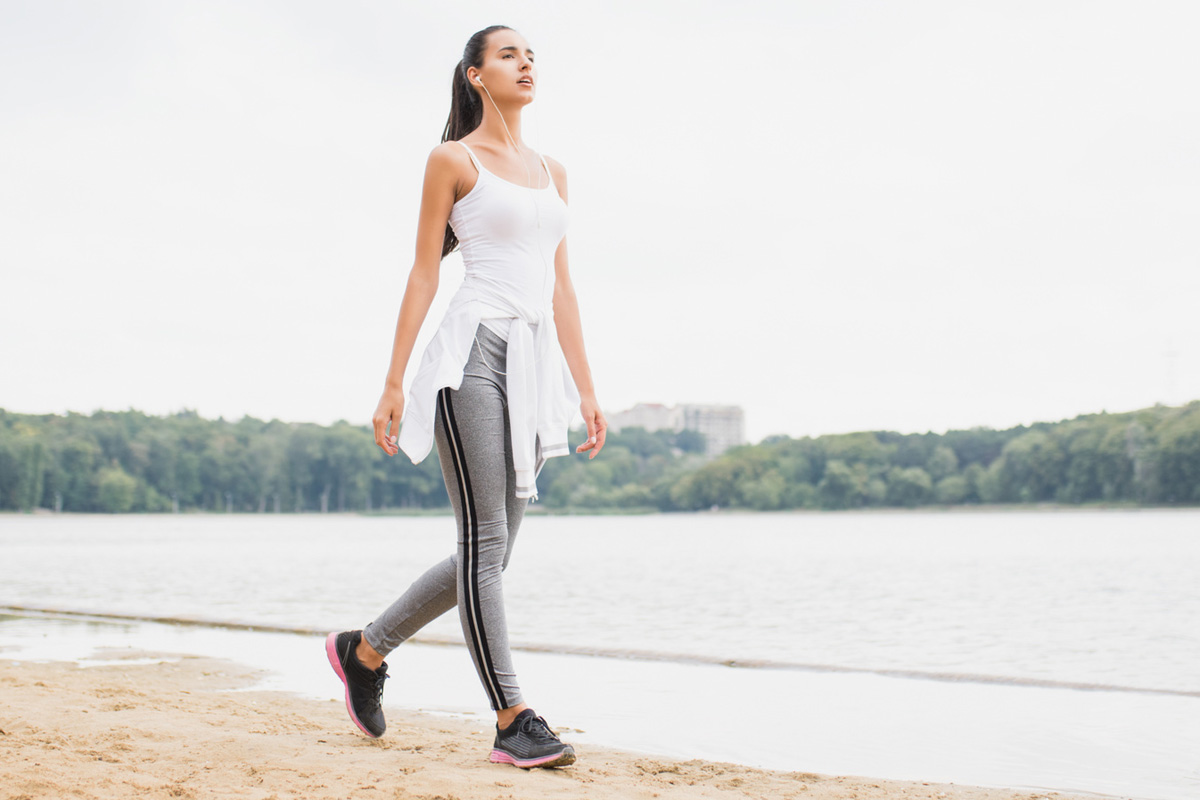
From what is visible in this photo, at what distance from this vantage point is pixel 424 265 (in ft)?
9.46

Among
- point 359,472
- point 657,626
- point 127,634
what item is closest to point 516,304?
point 127,634

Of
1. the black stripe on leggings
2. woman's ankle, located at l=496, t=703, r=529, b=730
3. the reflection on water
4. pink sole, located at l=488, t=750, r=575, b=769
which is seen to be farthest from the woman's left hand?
the reflection on water

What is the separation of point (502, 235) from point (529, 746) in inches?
52.3

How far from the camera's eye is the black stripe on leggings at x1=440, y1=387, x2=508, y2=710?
9.21 ft

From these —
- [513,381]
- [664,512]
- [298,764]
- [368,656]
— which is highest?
[513,381]

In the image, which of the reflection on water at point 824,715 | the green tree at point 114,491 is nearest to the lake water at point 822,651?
the reflection on water at point 824,715

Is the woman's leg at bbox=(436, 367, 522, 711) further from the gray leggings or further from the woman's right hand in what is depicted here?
the woman's right hand

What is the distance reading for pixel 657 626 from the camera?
905 centimetres

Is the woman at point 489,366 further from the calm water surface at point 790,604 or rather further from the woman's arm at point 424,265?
the calm water surface at point 790,604

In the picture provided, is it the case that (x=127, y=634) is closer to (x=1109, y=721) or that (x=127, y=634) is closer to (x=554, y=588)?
(x=1109, y=721)

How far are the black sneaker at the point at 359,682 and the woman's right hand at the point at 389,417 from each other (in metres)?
0.69

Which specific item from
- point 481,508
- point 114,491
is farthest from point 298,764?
point 114,491

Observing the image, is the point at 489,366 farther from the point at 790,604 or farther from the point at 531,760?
the point at 790,604

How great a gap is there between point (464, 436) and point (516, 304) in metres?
0.38
